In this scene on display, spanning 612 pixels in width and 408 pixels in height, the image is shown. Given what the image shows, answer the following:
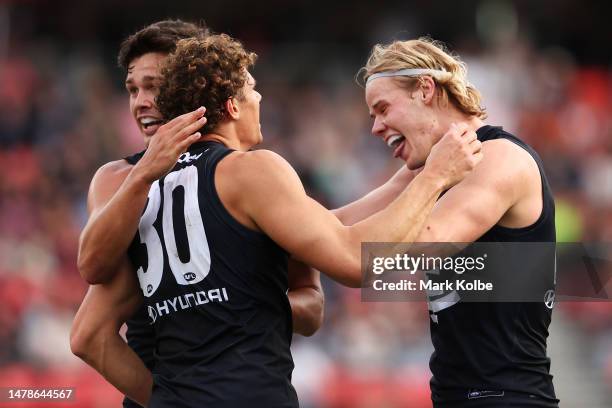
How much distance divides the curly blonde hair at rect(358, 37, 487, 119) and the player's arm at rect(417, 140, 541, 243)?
444 mm

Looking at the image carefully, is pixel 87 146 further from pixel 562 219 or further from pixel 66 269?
pixel 562 219

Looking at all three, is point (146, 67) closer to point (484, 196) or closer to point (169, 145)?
point (169, 145)

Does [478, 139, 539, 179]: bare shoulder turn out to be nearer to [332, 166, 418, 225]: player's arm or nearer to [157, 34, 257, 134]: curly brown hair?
[332, 166, 418, 225]: player's arm

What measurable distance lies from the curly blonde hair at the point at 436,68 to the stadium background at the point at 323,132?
5179 mm

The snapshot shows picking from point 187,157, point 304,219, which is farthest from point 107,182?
point 304,219

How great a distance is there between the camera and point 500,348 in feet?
15.3

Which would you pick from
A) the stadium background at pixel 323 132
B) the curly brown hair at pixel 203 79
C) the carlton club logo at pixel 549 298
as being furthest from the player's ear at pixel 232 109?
the stadium background at pixel 323 132

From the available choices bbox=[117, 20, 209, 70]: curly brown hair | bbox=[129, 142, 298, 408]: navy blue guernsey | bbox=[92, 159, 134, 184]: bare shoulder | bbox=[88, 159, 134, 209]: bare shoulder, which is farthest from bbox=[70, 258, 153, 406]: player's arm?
bbox=[117, 20, 209, 70]: curly brown hair

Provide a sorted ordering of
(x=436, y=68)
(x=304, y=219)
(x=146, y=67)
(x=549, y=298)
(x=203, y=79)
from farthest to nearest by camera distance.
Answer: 1. (x=146, y=67)
2. (x=436, y=68)
3. (x=549, y=298)
4. (x=203, y=79)
5. (x=304, y=219)

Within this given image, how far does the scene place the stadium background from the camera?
35.1 ft

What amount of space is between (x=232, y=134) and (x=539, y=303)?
5.26 ft

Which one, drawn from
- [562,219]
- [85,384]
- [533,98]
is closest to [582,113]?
[533,98]

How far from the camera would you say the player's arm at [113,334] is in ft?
15.3

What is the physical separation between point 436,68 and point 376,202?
878mm
